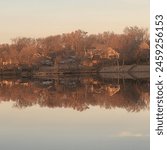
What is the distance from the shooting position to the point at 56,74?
75.7 ft

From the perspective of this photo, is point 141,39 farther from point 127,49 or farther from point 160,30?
point 160,30

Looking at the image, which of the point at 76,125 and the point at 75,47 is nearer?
the point at 76,125

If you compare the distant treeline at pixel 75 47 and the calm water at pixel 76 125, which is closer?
the calm water at pixel 76 125

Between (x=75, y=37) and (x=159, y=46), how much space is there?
72.6ft

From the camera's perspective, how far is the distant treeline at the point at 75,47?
21.3 m

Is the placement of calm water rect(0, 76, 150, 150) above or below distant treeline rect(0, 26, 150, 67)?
below

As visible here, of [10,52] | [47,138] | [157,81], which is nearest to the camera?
[157,81]

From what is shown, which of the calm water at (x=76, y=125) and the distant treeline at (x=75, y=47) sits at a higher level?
the distant treeline at (x=75, y=47)

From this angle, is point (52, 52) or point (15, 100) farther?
point (52, 52)

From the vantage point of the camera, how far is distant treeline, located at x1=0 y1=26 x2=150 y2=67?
21312 millimetres

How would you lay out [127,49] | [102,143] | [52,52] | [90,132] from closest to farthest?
[102,143], [90,132], [127,49], [52,52]

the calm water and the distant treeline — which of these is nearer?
the calm water

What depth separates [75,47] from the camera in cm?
2430

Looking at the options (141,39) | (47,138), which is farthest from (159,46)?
(141,39)
